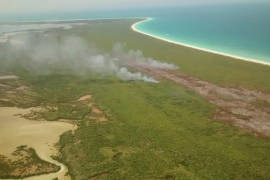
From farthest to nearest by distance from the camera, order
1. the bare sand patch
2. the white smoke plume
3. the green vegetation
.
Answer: the white smoke plume
the green vegetation
the bare sand patch

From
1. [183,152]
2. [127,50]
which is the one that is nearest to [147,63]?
[127,50]

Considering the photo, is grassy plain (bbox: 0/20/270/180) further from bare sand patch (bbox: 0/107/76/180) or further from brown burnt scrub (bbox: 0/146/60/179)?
brown burnt scrub (bbox: 0/146/60/179)

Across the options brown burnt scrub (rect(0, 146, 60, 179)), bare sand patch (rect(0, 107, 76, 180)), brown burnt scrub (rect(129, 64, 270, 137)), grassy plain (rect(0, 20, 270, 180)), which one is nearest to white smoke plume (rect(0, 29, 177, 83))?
grassy plain (rect(0, 20, 270, 180))

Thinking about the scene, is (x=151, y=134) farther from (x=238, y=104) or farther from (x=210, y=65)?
(x=210, y=65)

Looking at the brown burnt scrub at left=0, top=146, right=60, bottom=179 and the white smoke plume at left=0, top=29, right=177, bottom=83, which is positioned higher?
the white smoke plume at left=0, top=29, right=177, bottom=83

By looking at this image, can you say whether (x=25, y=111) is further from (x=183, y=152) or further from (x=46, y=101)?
(x=183, y=152)

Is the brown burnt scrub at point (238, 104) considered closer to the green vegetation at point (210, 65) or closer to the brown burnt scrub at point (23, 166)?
the green vegetation at point (210, 65)
